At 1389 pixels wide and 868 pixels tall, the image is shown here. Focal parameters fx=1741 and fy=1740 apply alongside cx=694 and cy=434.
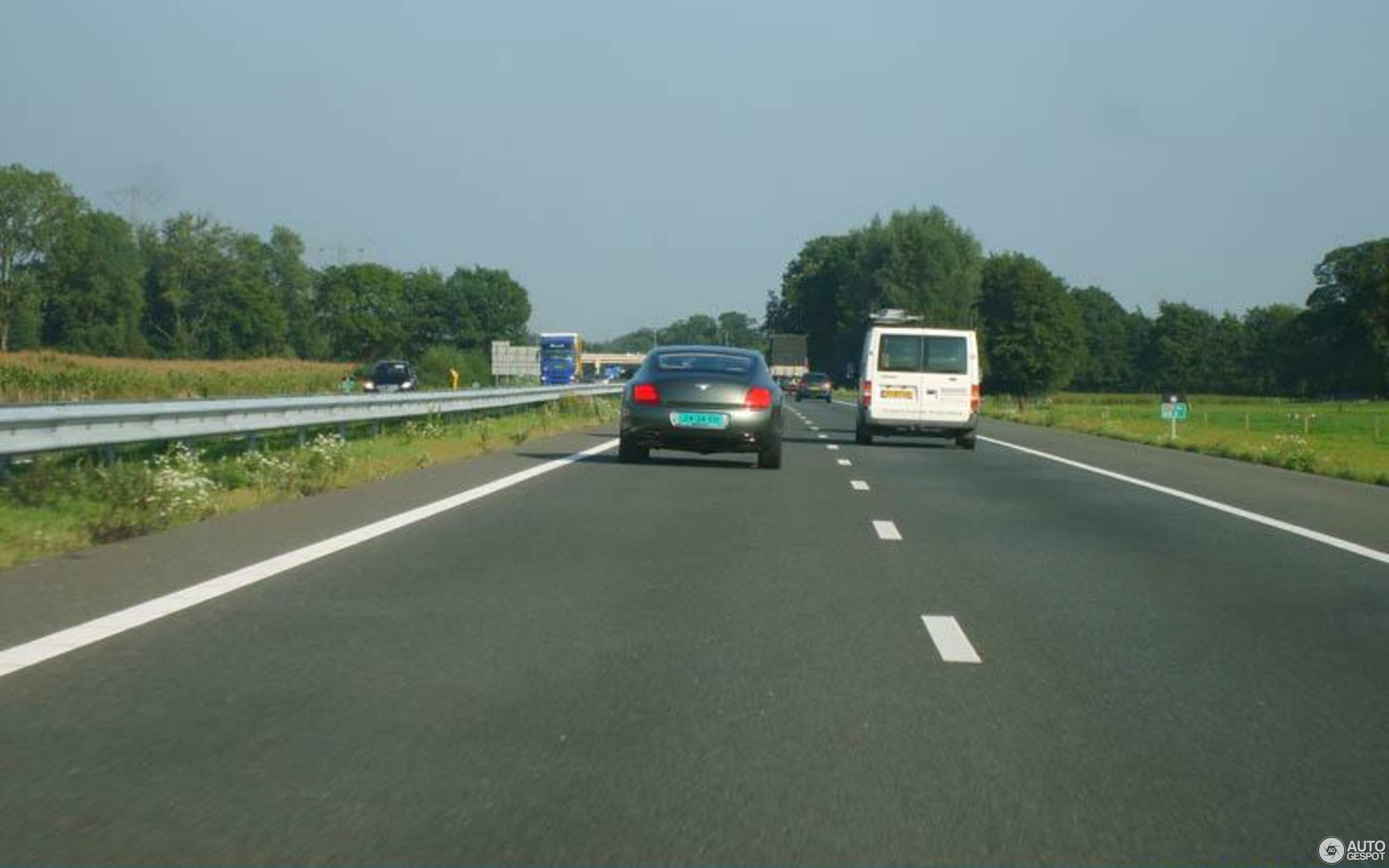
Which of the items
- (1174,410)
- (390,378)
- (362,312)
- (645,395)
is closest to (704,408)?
(645,395)

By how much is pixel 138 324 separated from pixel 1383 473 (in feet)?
394

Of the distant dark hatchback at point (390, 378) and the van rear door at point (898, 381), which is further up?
the van rear door at point (898, 381)

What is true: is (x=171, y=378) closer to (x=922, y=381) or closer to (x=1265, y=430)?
(x=922, y=381)

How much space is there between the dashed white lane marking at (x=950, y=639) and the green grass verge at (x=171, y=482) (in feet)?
19.2

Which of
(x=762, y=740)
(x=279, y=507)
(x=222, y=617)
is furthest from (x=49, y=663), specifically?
(x=279, y=507)

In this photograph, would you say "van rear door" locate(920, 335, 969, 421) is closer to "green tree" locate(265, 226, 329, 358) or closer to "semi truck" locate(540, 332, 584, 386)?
"semi truck" locate(540, 332, 584, 386)

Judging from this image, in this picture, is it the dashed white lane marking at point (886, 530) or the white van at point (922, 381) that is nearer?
the dashed white lane marking at point (886, 530)

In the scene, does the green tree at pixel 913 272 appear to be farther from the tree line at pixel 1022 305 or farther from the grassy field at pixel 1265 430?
the grassy field at pixel 1265 430

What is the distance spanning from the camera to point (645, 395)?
69.4 feet

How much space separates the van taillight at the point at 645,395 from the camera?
21.1 meters

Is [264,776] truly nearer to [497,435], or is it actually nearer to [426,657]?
[426,657]

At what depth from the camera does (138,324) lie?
133375 mm

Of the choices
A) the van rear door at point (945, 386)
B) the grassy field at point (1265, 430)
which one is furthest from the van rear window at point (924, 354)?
the grassy field at point (1265, 430)

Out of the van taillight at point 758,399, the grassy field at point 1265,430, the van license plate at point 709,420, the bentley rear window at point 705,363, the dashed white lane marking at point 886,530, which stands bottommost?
the grassy field at point 1265,430
